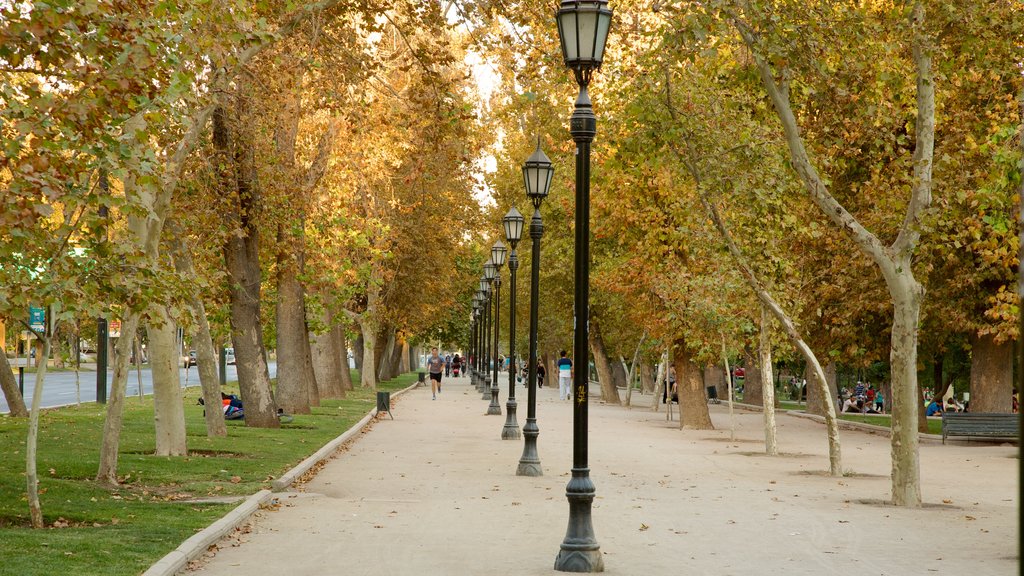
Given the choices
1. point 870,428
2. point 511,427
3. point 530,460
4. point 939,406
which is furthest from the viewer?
point 939,406

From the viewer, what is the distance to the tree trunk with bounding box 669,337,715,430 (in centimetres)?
3459

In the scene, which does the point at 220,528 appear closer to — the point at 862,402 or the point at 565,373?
the point at 565,373

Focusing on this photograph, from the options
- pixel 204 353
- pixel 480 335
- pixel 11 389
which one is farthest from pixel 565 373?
pixel 204 353

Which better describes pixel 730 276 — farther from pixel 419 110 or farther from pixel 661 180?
pixel 419 110

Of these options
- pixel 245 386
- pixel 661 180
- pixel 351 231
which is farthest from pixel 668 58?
pixel 351 231

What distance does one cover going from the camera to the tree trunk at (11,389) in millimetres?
24844

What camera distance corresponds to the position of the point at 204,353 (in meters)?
21.4

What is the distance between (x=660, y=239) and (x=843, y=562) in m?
21.7

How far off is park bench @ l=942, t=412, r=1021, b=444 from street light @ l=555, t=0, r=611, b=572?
20883mm

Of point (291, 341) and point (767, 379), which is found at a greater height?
point (291, 341)

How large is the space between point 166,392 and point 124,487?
3.43 meters

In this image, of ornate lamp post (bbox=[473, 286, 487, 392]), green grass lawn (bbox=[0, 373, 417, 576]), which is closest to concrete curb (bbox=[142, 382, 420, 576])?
green grass lawn (bbox=[0, 373, 417, 576])

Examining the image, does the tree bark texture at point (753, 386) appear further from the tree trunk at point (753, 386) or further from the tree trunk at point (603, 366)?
the tree trunk at point (603, 366)

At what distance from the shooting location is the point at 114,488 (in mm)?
14258
